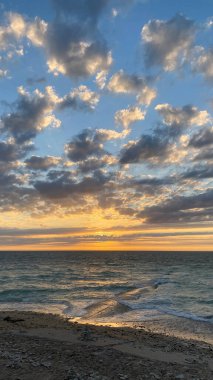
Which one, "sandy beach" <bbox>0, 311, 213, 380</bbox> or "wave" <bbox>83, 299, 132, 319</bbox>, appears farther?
"wave" <bbox>83, 299, 132, 319</bbox>

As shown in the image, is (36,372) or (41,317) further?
(41,317)

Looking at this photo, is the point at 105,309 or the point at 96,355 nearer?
the point at 96,355

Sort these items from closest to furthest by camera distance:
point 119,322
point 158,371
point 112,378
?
1. point 112,378
2. point 158,371
3. point 119,322

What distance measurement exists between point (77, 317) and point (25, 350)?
11.4 meters

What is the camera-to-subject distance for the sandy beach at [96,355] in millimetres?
11356

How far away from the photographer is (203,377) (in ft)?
37.9

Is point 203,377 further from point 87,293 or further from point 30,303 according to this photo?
point 87,293

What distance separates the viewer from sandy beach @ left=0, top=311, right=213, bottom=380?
37.3 ft

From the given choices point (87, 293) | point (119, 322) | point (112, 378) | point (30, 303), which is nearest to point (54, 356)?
point (112, 378)

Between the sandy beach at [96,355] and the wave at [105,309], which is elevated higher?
the sandy beach at [96,355]

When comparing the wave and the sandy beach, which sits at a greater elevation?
the sandy beach

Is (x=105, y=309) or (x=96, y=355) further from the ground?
(x=96, y=355)

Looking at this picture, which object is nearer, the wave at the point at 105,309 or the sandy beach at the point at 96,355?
the sandy beach at the point at 96,355

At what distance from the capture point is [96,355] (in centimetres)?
1331
